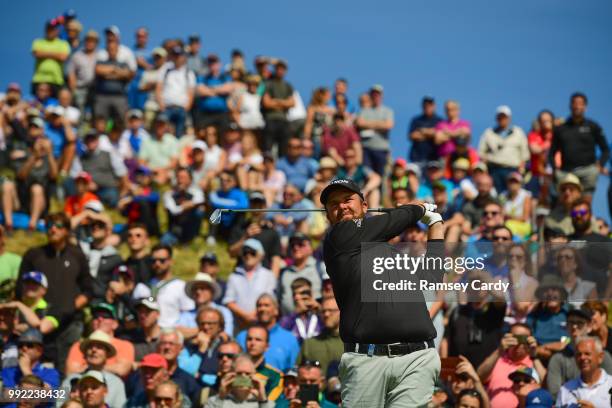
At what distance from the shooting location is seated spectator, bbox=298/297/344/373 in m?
11.9

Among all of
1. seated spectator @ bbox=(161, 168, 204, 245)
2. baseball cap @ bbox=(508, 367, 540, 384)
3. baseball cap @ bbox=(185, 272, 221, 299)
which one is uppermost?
seated spectator @ bbox=(161, 168, 204, 245)

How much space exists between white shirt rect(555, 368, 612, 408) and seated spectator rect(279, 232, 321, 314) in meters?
3.49

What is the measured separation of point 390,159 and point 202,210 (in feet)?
17.5

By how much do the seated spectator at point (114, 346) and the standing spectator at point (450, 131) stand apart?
28.0ft

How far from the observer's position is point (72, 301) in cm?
1348

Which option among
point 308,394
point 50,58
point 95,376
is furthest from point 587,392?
point 50,58

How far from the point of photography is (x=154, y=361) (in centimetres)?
1163

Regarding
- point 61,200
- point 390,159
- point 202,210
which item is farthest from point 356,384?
point 390,159

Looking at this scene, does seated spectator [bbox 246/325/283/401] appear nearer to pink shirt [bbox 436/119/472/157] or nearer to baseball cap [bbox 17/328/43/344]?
baseball cap [bbox 17/328/43/344]

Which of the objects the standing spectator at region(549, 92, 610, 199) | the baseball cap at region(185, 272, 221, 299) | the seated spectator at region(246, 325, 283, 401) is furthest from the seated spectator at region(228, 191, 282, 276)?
the standing spectator at region(549, 92, 610, 199)

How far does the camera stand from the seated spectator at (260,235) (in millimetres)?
14867

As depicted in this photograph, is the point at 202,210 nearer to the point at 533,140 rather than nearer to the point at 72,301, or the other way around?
the point at 72,301

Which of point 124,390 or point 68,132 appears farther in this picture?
point 68,132

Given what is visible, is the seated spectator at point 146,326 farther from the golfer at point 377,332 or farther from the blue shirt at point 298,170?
the blue shirt at point 298,170
